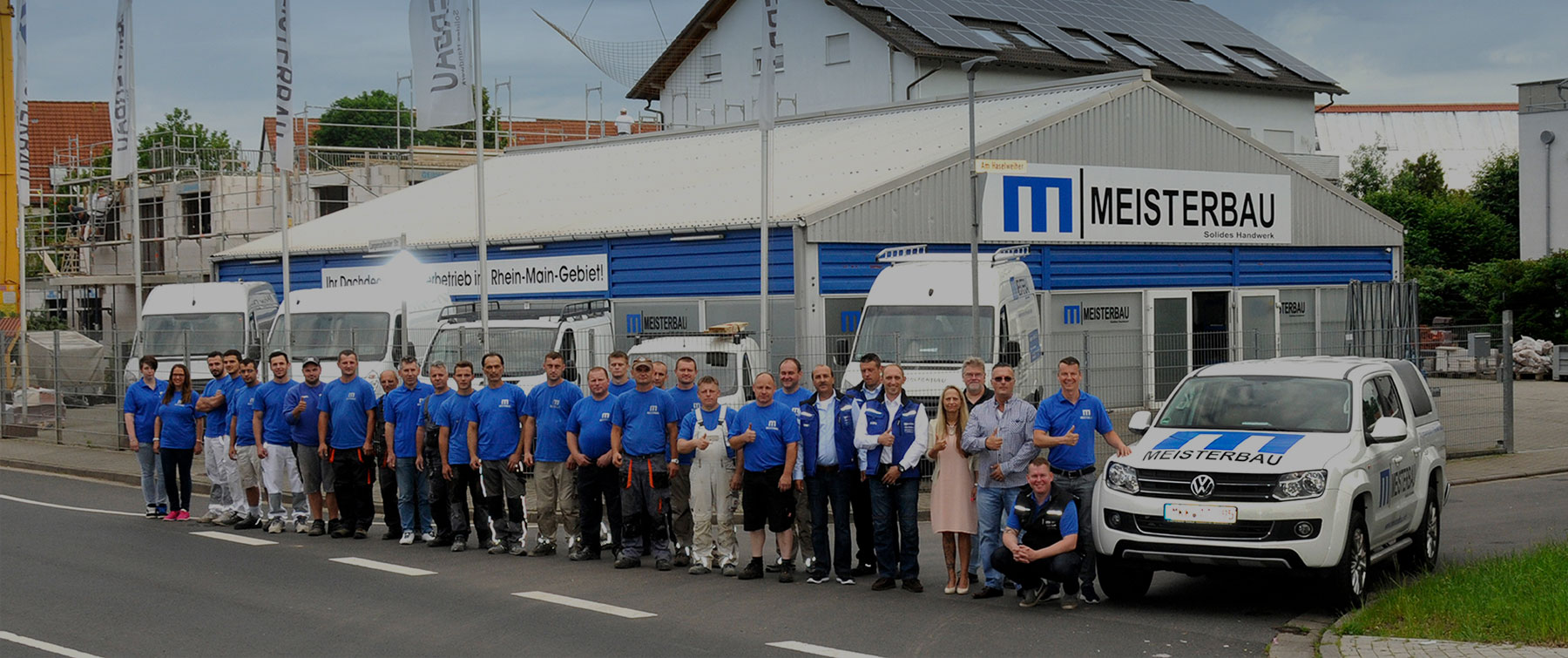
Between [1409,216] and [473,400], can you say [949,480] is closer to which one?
[473,400]

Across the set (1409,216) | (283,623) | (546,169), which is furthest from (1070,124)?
(1409,216)

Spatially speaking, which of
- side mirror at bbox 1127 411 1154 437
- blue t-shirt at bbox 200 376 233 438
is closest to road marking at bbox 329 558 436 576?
blue t-shirt at bbox 200 376 233 438

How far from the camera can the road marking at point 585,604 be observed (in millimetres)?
10300

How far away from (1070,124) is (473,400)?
49.4 ft

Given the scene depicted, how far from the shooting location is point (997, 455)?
1073cm

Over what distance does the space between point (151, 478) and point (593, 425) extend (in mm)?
6382

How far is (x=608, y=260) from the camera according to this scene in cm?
2580

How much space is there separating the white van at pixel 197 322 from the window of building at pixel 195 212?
19131 millimetres

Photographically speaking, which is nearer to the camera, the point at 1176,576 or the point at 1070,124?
the point at 1176,576

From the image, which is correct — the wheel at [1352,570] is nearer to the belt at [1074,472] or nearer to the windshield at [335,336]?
the belt at [1074,472]

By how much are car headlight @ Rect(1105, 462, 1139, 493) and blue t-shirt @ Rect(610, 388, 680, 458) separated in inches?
145

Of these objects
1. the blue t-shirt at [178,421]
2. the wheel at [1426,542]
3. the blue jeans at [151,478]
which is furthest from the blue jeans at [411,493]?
the wheel at [1426,542]

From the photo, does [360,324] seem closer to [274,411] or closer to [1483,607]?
[274,411]

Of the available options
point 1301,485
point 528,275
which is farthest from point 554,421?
point 528,275
